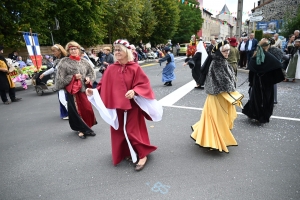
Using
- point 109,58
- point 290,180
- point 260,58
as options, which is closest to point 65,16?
point 109,58

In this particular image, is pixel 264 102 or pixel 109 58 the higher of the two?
pixel 109 58

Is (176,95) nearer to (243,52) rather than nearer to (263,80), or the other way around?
(263,80)

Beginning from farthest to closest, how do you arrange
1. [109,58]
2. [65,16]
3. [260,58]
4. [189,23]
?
[189,23]
[65,16]
[109,58]
[260,58]

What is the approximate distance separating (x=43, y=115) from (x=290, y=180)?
569 centimetres

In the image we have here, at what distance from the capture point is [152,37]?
33.2 metres

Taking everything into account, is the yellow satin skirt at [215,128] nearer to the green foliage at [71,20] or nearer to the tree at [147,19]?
the green foliage at [71,20]

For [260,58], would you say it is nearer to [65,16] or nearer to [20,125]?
[20,125]

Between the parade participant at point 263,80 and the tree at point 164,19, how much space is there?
2849cm

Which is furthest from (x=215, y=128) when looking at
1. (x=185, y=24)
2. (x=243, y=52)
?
(x=185, y=24)

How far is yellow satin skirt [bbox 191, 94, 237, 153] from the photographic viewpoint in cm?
361

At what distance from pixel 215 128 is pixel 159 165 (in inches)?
41.6

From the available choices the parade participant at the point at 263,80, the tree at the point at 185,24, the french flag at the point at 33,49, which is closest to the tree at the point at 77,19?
the french flag at the point at 33,49

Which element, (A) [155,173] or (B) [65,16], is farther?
(B) [65,16]

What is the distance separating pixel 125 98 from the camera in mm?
3107
